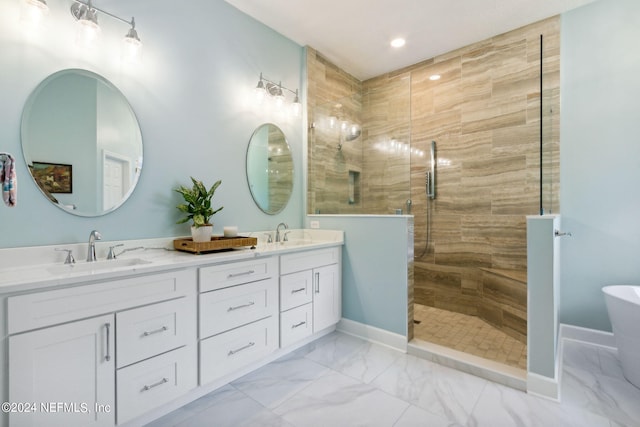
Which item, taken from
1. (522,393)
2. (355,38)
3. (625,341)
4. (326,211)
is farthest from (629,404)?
(355,38)

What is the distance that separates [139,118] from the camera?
73.1 inches

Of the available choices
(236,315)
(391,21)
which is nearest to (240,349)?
(236,315)

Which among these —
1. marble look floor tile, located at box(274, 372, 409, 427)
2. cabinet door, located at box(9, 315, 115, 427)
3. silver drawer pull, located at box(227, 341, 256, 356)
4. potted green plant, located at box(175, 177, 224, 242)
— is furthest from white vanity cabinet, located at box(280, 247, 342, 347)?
cabinet door, located at box(9, 315, 115, 427)

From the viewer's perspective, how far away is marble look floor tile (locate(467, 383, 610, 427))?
4.92 feet

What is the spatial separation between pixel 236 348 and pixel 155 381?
48cm

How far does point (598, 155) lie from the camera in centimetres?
238

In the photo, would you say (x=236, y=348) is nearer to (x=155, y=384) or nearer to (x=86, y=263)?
(x=155, y=384)

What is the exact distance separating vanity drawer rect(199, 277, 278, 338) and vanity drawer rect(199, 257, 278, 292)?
4 cm

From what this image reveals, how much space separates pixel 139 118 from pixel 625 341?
3.52 metres

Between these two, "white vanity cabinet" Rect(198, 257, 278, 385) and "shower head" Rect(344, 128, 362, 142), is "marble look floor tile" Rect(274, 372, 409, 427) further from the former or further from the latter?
"shower head" Rect(344, 128, 362, 142)

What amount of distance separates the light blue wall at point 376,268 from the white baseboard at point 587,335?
150cm

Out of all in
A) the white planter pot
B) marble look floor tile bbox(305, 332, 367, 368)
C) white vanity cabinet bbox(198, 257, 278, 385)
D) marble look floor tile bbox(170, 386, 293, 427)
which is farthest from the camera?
marble look floor tile bbox(305, 332, 367, 368)

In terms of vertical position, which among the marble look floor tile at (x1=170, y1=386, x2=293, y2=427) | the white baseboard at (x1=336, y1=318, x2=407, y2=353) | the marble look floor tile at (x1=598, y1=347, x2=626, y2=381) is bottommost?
the marble look floor tile at (x1=170, y1=386, x2=293, y2=427)

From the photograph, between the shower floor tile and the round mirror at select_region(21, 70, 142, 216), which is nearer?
the round mirror at select_region(21, 70, 142, 216)
